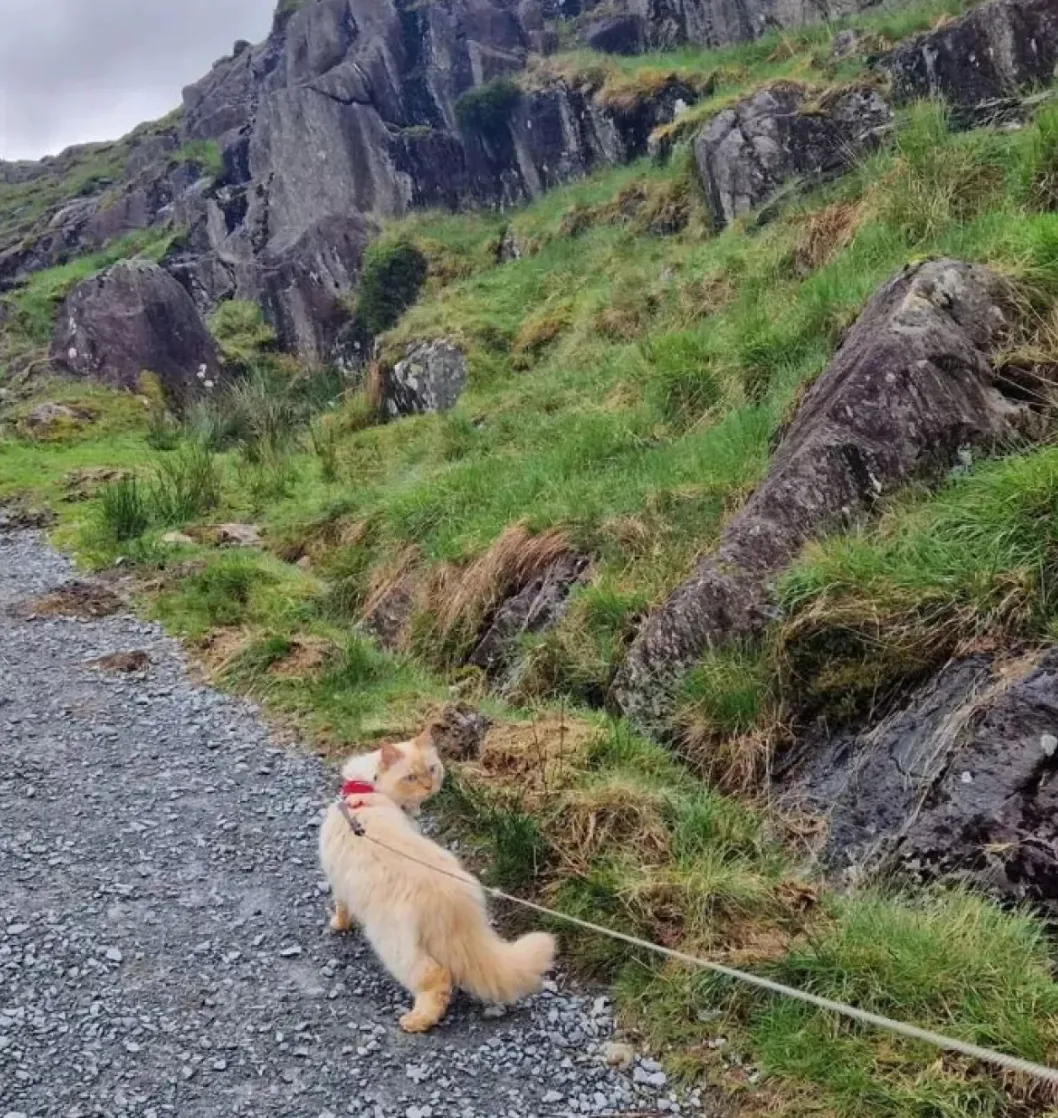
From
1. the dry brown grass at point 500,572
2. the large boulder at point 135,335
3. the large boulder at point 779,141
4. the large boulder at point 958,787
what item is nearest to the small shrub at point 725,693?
the large boulder at point 958,787

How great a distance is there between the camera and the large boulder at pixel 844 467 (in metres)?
4.75

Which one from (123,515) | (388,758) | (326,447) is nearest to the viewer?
(388,758)

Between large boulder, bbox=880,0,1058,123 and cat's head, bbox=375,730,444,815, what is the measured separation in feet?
29.0

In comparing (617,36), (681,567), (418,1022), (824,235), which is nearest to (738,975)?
(418,1022)

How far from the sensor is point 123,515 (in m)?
10.5

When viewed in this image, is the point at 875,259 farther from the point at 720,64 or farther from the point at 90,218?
the point at 90,218

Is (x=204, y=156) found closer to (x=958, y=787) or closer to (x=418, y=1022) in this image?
(x=418, y=1022)

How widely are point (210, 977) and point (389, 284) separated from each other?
1749 cm

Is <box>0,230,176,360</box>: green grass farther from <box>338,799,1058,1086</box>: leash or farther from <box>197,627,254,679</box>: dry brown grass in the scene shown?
Answer: <box>338,799,1058,1086</box>: leash

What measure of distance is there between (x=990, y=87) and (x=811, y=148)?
2.01 metres

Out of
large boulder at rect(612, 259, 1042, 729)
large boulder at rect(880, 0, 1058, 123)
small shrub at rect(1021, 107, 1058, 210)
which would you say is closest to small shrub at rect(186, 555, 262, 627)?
large boulder at rect(612, 259, 1042, 729)

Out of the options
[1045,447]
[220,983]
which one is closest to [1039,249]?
[1045,447]

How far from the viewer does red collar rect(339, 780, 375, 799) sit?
3914mm

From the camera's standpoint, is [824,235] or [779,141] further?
[779,141]
